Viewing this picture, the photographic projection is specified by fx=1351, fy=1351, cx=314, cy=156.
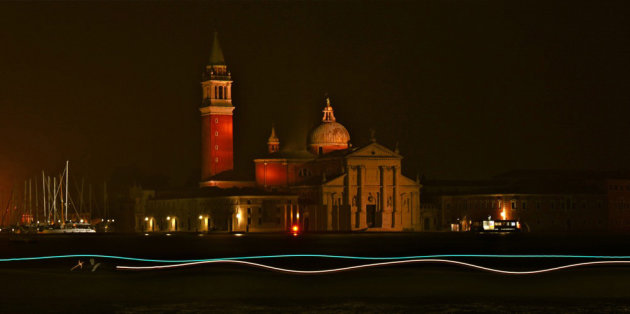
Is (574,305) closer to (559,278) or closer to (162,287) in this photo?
(559,278)

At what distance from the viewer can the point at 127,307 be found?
136 ft

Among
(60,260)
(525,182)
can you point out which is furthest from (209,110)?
(60,260)

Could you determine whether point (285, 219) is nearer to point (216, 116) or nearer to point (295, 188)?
point (295, 188)

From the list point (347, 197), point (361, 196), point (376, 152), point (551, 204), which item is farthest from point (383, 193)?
point (551, 204)

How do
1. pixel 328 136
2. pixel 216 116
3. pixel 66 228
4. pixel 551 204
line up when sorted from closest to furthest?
pixel 66 228, pixel 551 204, pixel 216 116, pixel 328 136

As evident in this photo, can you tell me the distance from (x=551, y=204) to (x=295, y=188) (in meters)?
28.6

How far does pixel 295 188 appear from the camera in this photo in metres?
151

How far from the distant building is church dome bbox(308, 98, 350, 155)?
13.0 meters

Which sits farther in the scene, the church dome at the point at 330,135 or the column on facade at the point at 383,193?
the church dome at the point at 330,135

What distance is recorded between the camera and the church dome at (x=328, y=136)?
156 m

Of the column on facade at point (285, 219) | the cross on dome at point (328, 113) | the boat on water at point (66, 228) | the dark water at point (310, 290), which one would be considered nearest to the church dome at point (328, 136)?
the cross on dome at point (328, 113)

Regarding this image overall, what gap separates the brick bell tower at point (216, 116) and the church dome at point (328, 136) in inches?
391

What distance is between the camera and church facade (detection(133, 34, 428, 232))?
473 feet

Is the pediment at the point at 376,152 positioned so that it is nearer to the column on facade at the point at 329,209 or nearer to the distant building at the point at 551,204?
the column on facade at the point at 329,209
